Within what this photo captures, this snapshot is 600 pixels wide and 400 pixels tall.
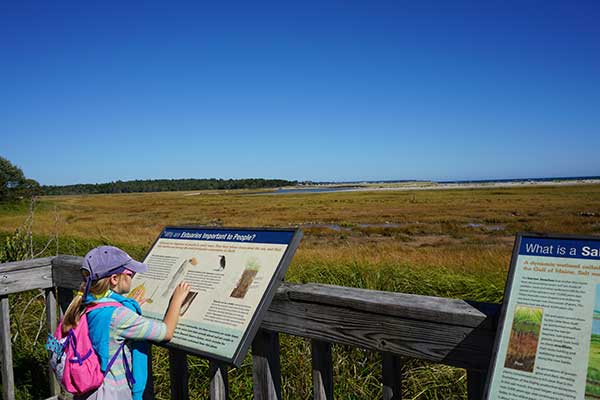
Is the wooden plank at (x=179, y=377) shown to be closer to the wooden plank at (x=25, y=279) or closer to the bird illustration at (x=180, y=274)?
the bird illustration at (x=180, y=274)

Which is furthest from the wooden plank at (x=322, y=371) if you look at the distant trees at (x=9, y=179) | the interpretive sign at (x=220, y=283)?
the distant trees at (x=9, y=179)

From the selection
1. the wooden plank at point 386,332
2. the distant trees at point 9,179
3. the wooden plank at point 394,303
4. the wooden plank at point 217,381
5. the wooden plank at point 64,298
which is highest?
the distant trees at point 9,179

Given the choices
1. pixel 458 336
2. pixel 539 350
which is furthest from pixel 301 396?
pixel 539 350

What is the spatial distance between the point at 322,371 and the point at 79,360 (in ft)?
3.41

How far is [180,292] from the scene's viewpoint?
2082 mm

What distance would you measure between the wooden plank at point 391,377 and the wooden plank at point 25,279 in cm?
240

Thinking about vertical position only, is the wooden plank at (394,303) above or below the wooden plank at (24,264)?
above

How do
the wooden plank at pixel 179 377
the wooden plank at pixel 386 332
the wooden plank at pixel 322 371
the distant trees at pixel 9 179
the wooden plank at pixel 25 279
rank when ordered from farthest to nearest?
the distant trees at pixel 9 179 → the wooden plank at pixel 25 279 → the wooden plank at pixel 179 377 → the wooden plank at pixel 322 371 → the wooden plank at pixel 386 332

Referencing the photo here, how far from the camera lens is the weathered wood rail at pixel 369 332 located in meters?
1.61

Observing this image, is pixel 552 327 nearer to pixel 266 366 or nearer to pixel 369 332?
pixel 369 332

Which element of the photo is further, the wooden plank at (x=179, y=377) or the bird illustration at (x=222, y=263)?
the wooden plank at (x=179, y=377)

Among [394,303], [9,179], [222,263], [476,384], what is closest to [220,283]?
[222,263]

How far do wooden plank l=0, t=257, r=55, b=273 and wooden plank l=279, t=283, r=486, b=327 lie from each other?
1.96 m

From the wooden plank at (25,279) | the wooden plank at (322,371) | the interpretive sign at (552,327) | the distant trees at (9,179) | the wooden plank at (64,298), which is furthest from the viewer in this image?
the distant trees at (9,179)
